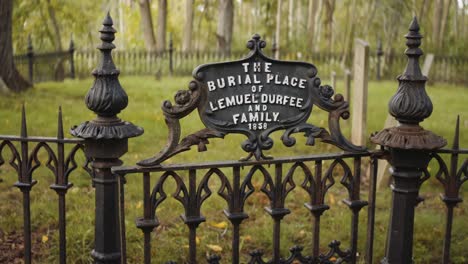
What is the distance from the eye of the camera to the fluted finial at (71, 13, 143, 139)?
2.77m

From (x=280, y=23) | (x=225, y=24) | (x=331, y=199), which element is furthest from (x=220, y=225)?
(x=225, y=24)

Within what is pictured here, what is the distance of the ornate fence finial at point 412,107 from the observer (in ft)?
9.91

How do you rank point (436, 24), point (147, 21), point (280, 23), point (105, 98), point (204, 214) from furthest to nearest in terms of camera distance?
point (147, 21) → point (280, 23) → point (436, 24) → point (204, 214) → point (105, 98)

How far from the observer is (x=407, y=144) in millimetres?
3025

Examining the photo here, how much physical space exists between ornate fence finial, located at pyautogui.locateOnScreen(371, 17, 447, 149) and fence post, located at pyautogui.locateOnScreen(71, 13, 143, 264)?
54.6 inches

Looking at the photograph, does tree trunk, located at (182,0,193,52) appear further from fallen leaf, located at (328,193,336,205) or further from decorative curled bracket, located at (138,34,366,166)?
decorative curled bracket, located at (138,34,366,166)

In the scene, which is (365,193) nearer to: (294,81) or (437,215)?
(437,215)

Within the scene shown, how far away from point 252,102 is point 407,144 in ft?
2.83

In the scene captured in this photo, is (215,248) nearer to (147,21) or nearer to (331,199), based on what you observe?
(331,199)

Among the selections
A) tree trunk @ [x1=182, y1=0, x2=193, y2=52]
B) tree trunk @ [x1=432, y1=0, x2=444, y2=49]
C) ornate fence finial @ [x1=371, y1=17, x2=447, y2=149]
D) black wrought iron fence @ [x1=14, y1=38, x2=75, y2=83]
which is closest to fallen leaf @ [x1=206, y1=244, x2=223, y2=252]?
ornate fence finial @ [x1=371, y1=17, x2=447, y2=149]

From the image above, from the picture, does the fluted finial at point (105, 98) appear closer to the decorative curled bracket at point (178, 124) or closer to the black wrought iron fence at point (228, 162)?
the black wrought iron fence at point (228, 162)

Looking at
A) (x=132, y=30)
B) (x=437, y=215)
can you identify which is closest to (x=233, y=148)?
(x=437, y=215)

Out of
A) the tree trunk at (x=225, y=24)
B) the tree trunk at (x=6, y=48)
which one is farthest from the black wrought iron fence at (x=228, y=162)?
the tree trunk at (x=225, y=24)

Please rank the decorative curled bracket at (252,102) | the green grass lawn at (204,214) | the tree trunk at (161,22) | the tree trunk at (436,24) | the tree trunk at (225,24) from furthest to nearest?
the tree trunk at (225,24), the tree trunk at (161,22), the tree trunk at (436,24), the green grass lawn at (204,214), the decorative curled bracket at (252,102)
